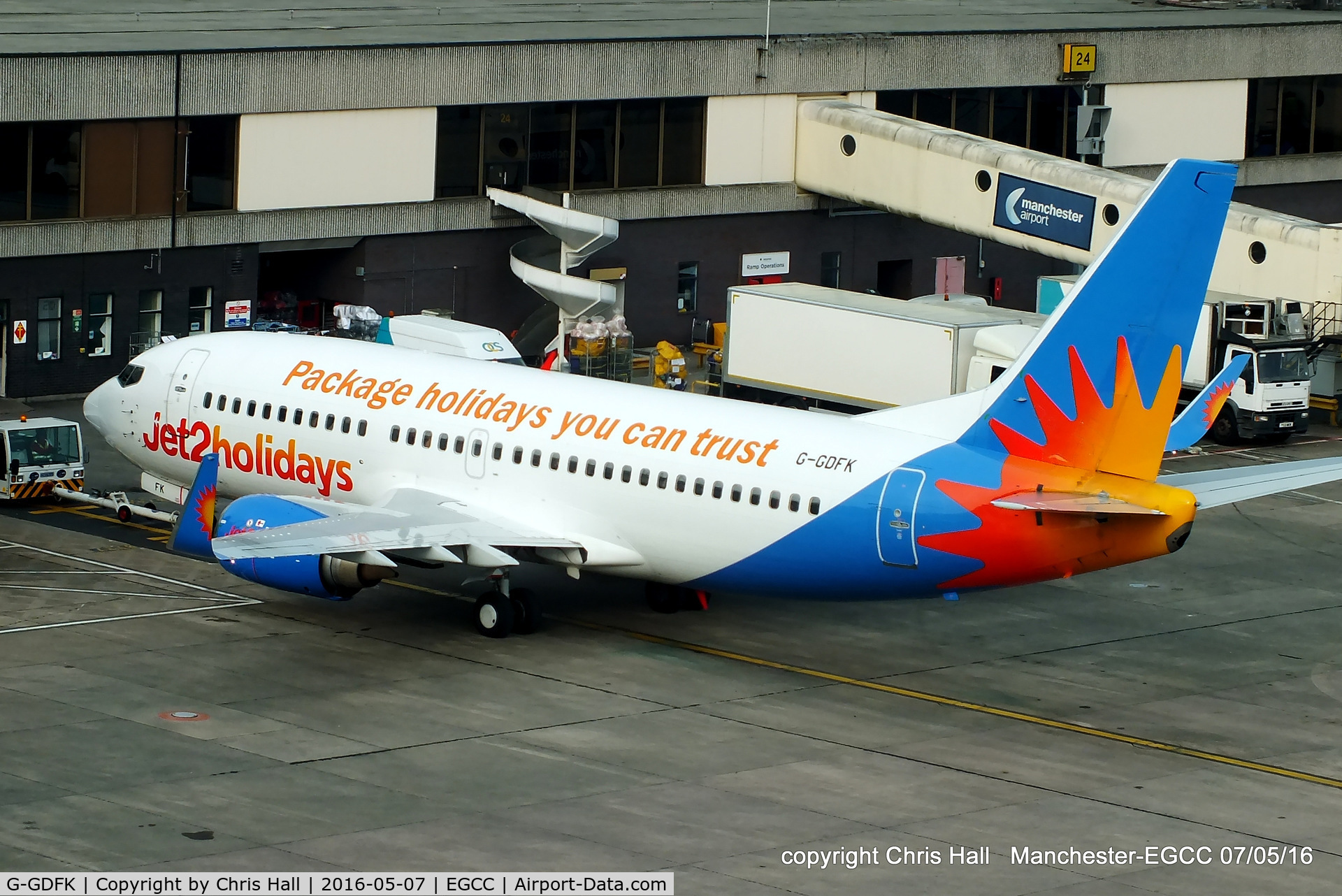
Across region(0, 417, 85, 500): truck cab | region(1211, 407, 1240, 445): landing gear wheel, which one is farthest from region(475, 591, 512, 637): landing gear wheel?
region(1211, 407, 1240, 445): landing gear wheel

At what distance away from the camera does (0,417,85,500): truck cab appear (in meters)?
50.3

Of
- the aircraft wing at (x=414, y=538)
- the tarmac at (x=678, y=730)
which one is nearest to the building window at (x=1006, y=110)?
the tarmac at (x=678, y=730)

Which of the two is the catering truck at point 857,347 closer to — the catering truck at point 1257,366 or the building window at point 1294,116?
the catering truck at point 1257,366

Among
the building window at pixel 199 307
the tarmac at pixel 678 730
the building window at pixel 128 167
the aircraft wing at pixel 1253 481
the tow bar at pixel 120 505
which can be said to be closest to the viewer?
the tarmac at pixel 678 730

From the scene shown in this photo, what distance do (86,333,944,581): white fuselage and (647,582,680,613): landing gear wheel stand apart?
87.1 inches

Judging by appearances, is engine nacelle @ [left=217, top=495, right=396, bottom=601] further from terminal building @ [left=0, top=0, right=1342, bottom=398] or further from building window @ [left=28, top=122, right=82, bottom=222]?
building window @ [left=28, top=122, right=82, bottom=222]

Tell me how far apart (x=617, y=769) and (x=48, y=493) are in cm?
2373

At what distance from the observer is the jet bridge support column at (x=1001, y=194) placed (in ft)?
221

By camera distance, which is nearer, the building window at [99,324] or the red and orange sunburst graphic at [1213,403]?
the red and orange sunburst graphic at [1213,403]

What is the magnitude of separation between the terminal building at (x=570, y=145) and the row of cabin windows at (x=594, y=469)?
2347 cm

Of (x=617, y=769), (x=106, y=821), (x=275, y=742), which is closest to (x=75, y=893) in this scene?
(x=106, y=821)

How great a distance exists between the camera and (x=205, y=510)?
128 ft

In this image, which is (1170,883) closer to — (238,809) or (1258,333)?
(238,809)

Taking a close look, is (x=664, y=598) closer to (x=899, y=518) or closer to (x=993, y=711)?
(x=899, y=518)
